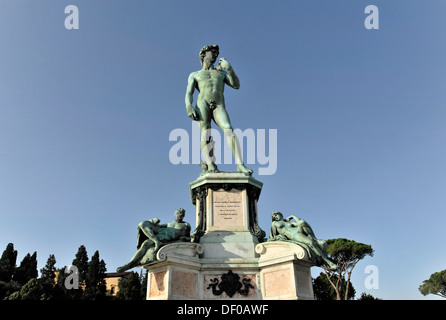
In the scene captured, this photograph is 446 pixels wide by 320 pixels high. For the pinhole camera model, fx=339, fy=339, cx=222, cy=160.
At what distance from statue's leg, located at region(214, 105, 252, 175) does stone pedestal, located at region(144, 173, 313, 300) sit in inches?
61.7

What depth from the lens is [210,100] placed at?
11.2m

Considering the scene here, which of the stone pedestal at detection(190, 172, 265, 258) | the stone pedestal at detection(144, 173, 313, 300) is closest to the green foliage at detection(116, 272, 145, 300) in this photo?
the stone pedestal at detection(190, 172, 265, 258)

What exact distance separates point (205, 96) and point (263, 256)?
5.62m

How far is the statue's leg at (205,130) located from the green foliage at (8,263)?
63.0m

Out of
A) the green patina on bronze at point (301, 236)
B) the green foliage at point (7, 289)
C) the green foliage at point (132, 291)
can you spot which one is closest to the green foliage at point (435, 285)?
the green foliage at point (132, 291)

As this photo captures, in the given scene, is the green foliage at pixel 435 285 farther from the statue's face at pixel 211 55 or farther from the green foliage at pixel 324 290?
the statue's face at pixel 211 55

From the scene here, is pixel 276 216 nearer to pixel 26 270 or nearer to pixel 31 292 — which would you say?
pixel 31 292

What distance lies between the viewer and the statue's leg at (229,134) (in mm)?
10297

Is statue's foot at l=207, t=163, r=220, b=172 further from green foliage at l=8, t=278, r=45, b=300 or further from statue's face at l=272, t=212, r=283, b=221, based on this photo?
green foliage at l=8, t=278, r=45, b=300

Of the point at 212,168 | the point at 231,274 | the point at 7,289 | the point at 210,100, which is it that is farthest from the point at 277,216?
the point at 7,289

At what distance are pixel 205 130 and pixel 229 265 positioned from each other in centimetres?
457
